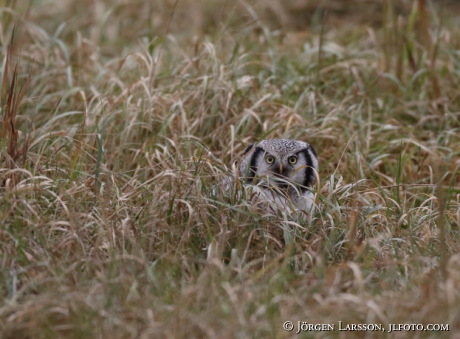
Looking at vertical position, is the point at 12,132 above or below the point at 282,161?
above

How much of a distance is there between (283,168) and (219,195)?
672mm

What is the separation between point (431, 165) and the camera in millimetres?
5188

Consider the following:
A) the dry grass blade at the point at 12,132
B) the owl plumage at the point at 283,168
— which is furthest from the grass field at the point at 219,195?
the owl plumage at the point at 283,168

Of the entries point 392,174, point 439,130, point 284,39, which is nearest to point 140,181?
point 392,174

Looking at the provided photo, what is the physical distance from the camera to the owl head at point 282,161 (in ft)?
14.1

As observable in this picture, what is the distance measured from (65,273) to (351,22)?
5927mm

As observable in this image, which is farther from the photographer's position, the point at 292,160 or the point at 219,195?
the point at 292,160

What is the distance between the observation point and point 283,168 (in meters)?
4.34

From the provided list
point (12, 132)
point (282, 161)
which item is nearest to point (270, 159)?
point (282, 161)

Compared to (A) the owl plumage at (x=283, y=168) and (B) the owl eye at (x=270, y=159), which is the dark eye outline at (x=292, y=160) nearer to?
(A) the owl plumage at (x=283, y=168)

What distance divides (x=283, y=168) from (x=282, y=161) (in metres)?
0.05

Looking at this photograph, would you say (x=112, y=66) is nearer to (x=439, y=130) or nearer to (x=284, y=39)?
(x=284, y=39)

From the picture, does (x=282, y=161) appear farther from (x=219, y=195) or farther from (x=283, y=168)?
(x=219, y=195)

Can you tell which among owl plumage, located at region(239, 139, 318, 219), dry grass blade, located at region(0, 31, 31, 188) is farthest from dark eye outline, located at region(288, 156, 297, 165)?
dry grass blade, located at region(0, 31, 31, 188)
